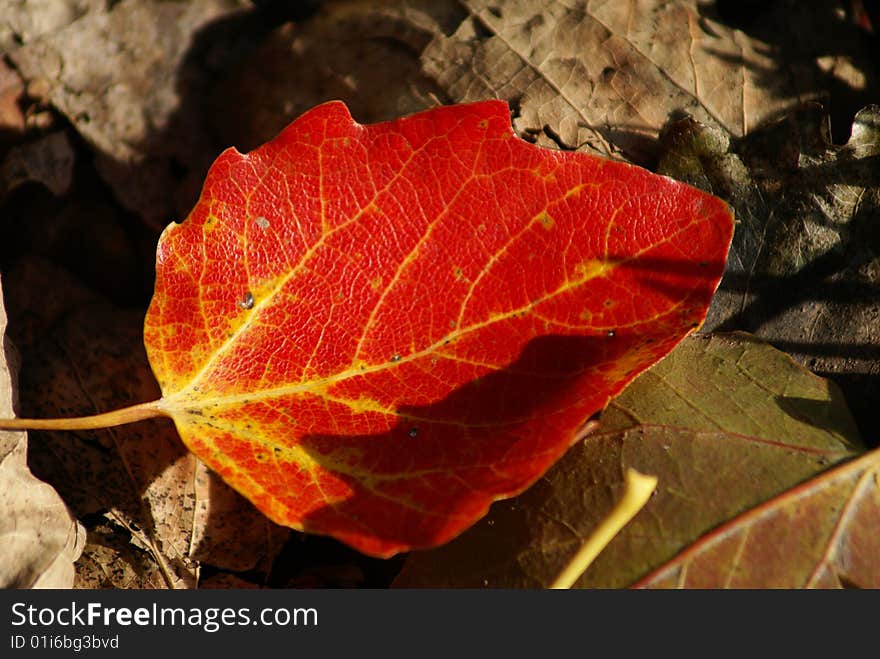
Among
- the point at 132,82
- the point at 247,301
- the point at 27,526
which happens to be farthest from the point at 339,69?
the point at 27,526

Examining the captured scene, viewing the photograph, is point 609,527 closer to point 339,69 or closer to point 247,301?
point 247,301

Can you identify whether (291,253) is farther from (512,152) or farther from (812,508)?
(812,508)

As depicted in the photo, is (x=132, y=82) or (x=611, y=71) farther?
(x=132, y=82)

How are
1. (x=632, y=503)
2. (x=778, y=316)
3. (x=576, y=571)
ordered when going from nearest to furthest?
(x=632, y=503) < (x=576, y=571) < (x=778, y=316)

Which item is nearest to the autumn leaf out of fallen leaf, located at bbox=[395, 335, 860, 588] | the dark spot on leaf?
the dark spot on leaf

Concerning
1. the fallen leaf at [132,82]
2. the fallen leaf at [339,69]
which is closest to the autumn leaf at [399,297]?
the fallen leaf at [339,69]

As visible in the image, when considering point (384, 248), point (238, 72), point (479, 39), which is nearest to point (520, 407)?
point (384, 248)
